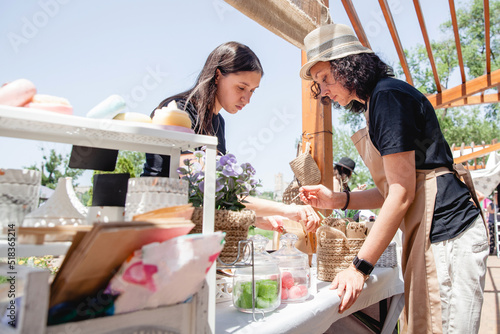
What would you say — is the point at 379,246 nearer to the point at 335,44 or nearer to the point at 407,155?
the point at 407,155

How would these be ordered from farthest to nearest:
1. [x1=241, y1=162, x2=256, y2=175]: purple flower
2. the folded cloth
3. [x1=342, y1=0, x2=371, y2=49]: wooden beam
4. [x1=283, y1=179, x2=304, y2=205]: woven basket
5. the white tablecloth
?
[x1=342, y1=0, x2=371, y2=49]: wooden beam < [x1=283, y1=179, x2=304, y2=205]: woven basket < [x1=241, y1=162, x2=256, y2=175]: purple flower < the white tablecloth < the folded cloth

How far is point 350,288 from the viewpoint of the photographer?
1.34 meters

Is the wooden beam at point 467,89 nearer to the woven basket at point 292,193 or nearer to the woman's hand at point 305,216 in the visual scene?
the woven basket at point 292,193

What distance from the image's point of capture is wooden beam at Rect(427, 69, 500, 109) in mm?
4824

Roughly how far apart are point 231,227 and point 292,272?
0.37 meters

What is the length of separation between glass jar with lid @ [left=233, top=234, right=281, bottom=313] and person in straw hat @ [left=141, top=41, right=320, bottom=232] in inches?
17.3

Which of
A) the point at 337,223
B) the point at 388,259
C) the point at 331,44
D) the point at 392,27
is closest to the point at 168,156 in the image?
the point at 337,223

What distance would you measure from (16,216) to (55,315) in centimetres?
23

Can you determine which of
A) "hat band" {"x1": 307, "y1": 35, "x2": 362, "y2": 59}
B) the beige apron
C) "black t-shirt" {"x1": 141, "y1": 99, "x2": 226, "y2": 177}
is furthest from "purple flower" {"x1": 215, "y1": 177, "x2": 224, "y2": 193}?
"hat band" {"x1": 307, "y1": 35, "x2": 362, "y2": 59}

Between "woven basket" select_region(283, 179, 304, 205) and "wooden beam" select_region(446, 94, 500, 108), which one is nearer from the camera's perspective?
"woven basket" select_region(283, 179, 304, 205)

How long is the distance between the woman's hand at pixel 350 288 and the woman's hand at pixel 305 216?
33 centimetres

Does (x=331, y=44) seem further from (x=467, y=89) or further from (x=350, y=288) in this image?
(x=467, y=89)

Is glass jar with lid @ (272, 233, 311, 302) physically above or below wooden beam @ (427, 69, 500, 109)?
below

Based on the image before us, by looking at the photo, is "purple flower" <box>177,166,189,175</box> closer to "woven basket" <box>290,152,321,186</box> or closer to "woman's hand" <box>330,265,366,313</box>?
"woman's hand" <box>330,265,366,313</box>
